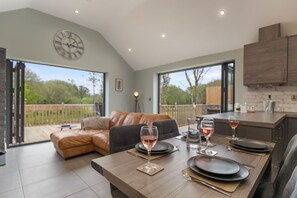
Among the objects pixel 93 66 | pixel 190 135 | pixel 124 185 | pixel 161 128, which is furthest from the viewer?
pixel 93 66

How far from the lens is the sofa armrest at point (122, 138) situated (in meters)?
1.35

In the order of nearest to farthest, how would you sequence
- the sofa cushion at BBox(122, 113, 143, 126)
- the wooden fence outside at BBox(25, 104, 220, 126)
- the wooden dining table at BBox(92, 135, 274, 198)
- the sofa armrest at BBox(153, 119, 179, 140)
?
1. the wooden dining table at BBox(92, 135, 274, 198)
2. the sofa armrest at BBox(153, 119, 179, 140)
3. the sofa cushion at BBox(122, 113, 143, 126)
4. the wooden fence outside at BBox(25, 104, 220, 126)

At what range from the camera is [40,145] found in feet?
12.8

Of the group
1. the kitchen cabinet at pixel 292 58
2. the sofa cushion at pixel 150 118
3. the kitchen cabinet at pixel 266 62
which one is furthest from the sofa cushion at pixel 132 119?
the kitchen cabinet at pixel 292 58

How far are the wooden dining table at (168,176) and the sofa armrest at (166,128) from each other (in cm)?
54

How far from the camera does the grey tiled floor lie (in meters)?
1.95

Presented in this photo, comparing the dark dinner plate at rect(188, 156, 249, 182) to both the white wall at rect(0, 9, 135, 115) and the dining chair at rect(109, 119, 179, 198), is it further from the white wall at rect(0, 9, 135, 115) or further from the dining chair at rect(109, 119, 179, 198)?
the white wall at rect(0, 9, 135, 115)

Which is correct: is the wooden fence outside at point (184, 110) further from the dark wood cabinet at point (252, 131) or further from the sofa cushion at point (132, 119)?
the dark wood cabinet at point (252, 131)


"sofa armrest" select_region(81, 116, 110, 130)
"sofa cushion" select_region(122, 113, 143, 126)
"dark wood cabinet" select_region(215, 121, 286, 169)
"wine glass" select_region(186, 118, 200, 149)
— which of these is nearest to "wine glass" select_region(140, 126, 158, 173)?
"wine glass" select_region(186, 118, 200, 149)

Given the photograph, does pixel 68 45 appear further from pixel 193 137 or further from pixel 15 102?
pixel 193 137

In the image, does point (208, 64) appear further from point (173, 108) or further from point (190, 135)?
point (190, 135)

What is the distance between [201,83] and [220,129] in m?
2.70

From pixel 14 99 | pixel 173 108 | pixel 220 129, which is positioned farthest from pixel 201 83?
pixel 14 99

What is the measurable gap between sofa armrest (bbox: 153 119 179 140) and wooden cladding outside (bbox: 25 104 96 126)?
4.43 metres
